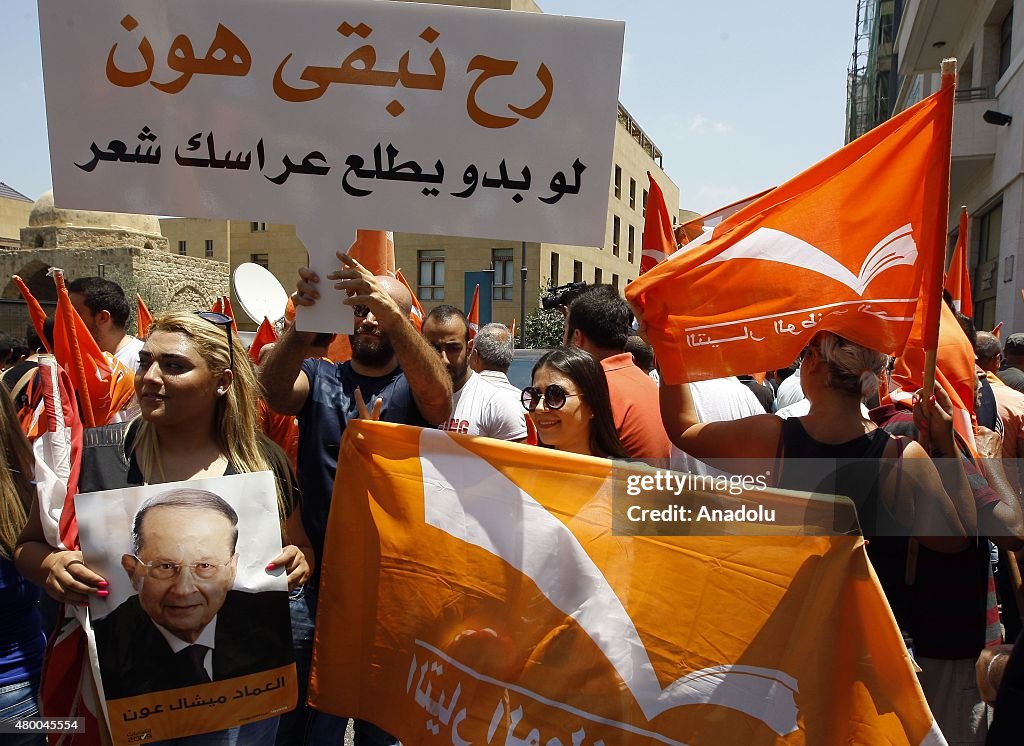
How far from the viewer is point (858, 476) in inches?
87.6

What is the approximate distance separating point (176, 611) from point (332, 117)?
5.12 feet

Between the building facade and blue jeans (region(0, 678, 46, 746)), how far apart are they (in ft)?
40.4

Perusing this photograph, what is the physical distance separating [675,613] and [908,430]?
1.11m

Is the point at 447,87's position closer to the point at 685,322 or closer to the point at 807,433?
the point at 685,322

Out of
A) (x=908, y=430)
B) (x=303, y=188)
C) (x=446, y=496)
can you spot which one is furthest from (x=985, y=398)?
(x=303, y=188)

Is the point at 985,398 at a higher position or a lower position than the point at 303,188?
lower

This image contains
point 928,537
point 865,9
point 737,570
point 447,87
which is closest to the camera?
point 737,570

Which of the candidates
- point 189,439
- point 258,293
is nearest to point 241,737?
point 189,439

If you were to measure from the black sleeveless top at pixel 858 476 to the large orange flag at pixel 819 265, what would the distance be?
289 millimetres

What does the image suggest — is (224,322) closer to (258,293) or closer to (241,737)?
(241,737)

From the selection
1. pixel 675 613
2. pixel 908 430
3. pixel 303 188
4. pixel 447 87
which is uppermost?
pixel 447 87

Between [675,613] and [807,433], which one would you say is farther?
[807,433]

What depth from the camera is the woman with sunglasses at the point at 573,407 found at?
2.88 meters

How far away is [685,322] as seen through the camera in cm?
261
